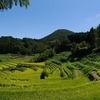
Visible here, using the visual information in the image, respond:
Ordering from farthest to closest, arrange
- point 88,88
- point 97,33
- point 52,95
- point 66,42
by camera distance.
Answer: point 66,42, point 97,33, point 88,88, point 52,95

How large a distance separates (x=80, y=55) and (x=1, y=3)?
9763cm

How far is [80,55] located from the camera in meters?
132

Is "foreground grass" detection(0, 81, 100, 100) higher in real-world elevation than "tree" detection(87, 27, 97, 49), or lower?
lower

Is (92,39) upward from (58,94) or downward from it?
upward

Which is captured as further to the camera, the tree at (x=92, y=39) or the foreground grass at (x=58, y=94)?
the tree at (x=92, y=39)

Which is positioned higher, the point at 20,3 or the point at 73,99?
the point at 20,3

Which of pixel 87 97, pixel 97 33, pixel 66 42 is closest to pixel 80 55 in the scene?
pixel 97 33

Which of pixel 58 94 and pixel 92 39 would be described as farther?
pixel 92 39

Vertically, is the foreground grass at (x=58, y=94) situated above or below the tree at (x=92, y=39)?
below

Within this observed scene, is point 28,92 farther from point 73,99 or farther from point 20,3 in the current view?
point 20,3

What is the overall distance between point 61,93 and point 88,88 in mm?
3952

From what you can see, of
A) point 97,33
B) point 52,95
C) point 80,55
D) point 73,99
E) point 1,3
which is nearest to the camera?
point 73,99

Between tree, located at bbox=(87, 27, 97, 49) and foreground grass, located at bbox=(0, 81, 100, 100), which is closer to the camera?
foreground grass, located at bbox=(0, 81, 100, 100)

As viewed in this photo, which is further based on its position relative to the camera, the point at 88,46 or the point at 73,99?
the point at 88,46
